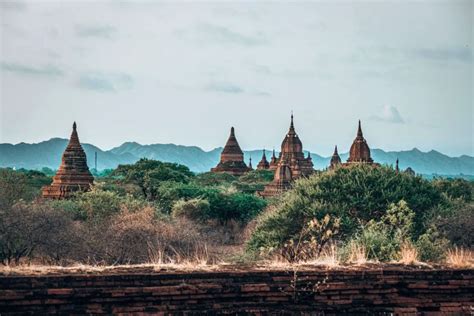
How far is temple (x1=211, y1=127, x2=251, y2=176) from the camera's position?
5678cm

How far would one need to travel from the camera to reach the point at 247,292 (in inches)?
277

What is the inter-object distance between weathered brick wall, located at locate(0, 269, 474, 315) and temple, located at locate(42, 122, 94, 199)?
22.4m

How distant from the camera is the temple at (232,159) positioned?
5678 centimetres

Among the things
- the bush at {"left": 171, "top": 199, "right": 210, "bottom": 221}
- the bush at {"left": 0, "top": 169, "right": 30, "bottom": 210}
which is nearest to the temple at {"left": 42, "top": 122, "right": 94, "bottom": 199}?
the bush at {"left": 0, "top": 169, "right": 30, "bottom": 210}

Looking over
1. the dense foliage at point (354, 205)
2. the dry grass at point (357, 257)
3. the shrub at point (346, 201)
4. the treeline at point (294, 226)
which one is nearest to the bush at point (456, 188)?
A: the treeline at point (294, 226)

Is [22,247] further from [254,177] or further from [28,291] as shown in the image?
[254,177]

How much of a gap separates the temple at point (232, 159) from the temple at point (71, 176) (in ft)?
85.6

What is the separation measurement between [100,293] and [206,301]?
114 centimetres

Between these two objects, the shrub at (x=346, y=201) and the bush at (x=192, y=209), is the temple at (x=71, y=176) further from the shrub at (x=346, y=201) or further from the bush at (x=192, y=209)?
the shrub at (x=346, y=201)

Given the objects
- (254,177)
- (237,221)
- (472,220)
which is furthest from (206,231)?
(254,177)

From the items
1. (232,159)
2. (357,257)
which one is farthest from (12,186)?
(232,159)

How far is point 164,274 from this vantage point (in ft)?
22.8

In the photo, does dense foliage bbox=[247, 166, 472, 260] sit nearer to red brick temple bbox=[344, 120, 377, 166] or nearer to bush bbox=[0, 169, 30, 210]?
bush bbox=[0, 169, 30, 210]

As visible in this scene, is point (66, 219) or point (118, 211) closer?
point (66, 219)
